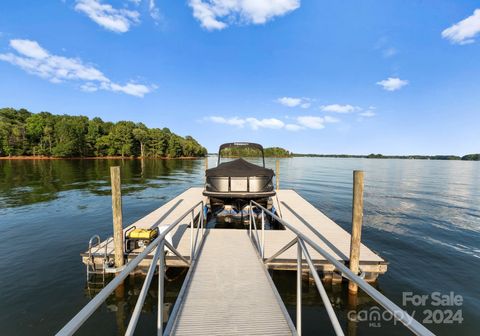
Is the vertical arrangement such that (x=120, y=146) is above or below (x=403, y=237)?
above

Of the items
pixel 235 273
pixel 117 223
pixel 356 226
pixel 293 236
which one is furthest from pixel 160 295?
pixel 293 236

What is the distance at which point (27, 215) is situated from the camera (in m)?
11.4

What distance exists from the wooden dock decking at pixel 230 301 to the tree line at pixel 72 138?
77.1m

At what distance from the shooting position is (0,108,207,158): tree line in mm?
61625

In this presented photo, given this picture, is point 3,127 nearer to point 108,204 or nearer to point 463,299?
point 108,204

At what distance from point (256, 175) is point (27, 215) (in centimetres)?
1199

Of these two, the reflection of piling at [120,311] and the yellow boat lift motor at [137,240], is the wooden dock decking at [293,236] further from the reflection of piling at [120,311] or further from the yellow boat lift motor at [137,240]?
the reflection of piling at [120,311]

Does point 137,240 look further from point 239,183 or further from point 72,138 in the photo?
point 72,138

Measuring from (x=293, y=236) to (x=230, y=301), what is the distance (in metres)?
4.58

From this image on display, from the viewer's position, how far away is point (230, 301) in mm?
3883

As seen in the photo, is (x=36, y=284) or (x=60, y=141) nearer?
(x=36, y=284)

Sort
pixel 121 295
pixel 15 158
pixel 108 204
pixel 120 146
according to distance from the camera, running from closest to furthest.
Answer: pixel 121 295 < pixel 108 204 < pixel 15 158 < pixel 120 146

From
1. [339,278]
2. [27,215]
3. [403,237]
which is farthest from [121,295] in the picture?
[403,237]

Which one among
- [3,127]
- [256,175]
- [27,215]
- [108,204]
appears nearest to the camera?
[256,175]
